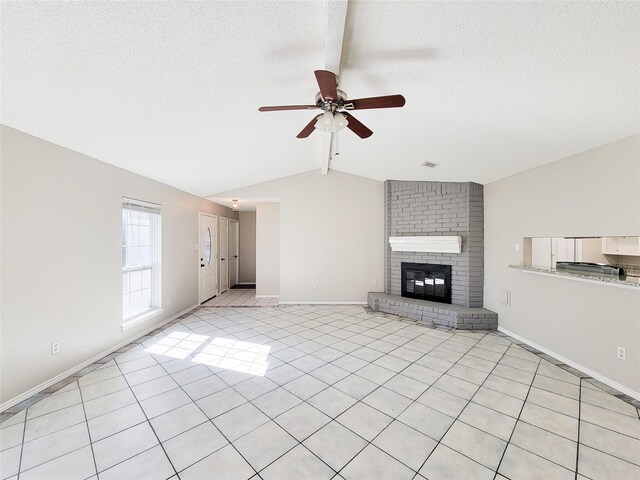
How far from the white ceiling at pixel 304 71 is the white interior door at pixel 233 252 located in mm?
4479

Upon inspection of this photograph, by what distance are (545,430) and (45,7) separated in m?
4.08

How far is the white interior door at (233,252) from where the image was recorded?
7406 mm

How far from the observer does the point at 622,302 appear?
2.38 metres

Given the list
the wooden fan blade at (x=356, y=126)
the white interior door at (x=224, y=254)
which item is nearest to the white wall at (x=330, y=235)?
the white interior door at (x=224, y=254)

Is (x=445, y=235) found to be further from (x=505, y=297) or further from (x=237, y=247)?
(x=237, y=247)

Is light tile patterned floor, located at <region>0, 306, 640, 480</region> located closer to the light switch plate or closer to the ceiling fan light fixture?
the light switch plate

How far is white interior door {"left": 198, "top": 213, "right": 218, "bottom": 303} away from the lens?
18.1 feet

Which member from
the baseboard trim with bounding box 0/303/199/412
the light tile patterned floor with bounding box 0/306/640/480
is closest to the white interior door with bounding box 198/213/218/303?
the baseboard trim with bounding box 0/303/199/412

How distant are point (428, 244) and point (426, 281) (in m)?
0.75

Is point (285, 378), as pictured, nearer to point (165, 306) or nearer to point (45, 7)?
point (165, 306)

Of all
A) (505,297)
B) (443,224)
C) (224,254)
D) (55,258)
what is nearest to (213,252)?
(224,254)

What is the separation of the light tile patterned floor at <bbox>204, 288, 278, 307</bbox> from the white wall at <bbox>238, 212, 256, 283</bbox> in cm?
123

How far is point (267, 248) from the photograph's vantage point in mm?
6078

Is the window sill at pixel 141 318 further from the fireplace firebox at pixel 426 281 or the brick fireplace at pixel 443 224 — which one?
the fireplace firebox at pixel 426 281
